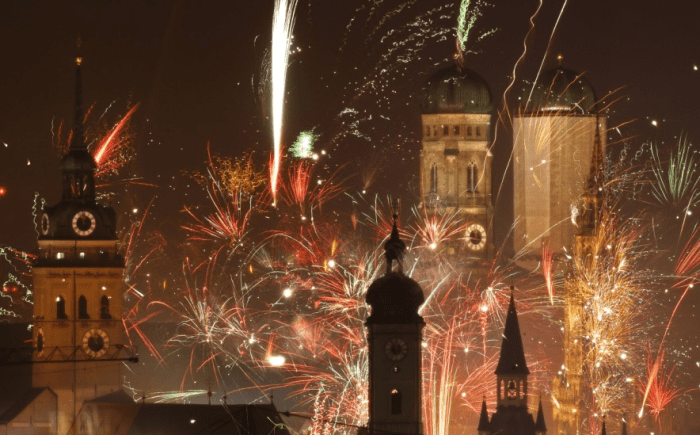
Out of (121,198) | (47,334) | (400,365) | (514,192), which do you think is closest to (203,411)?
(400,365)

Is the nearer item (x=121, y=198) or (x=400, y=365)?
(x=400, y=365)

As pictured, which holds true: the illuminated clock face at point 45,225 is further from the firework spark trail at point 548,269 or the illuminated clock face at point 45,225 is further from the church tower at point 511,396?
the firework spark trail at point 548,269

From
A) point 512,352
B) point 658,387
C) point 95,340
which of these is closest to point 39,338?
point 95,340

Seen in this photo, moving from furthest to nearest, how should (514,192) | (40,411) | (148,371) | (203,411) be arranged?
(514,192) → (148,371) → (40,411) → (203,411)

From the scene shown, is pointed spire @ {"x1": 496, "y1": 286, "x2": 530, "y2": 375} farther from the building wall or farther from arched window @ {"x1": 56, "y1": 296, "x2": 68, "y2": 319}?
the building wall

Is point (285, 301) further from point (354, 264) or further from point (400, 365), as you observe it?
point (400, 365)

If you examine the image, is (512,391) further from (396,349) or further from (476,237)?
(476,237)

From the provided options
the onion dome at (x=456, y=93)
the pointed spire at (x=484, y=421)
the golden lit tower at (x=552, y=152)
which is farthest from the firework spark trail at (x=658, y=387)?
the onion dome at (x=456, y=93)
